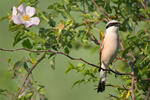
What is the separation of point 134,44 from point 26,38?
0.85 metres

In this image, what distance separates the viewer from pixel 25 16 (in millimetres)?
2678

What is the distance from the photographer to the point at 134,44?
2.95 meters

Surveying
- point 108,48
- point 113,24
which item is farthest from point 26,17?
point 108,48

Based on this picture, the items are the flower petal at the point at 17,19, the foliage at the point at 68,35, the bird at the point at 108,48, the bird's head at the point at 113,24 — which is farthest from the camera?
the bird at the point at 108,48

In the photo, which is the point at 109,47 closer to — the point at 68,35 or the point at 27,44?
the point at 68,35

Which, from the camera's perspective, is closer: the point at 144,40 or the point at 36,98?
the point at 36,98

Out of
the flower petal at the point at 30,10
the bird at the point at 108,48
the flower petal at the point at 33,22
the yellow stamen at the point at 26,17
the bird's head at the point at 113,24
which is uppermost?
the flower petal at the point at 30,10

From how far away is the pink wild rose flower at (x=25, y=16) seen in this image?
103 inches

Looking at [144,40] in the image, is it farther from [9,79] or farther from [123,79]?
[9,79]

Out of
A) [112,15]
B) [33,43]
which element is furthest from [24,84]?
[112,15]

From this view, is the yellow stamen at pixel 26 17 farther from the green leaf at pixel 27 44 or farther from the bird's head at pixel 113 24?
the bird's head at pixel 113 24

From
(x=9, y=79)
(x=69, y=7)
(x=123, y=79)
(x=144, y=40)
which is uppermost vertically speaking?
(x=69, y=7)

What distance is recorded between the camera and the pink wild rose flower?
261cm

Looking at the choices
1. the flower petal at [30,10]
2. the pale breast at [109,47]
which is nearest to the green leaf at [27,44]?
the flower petal at [30,10]
